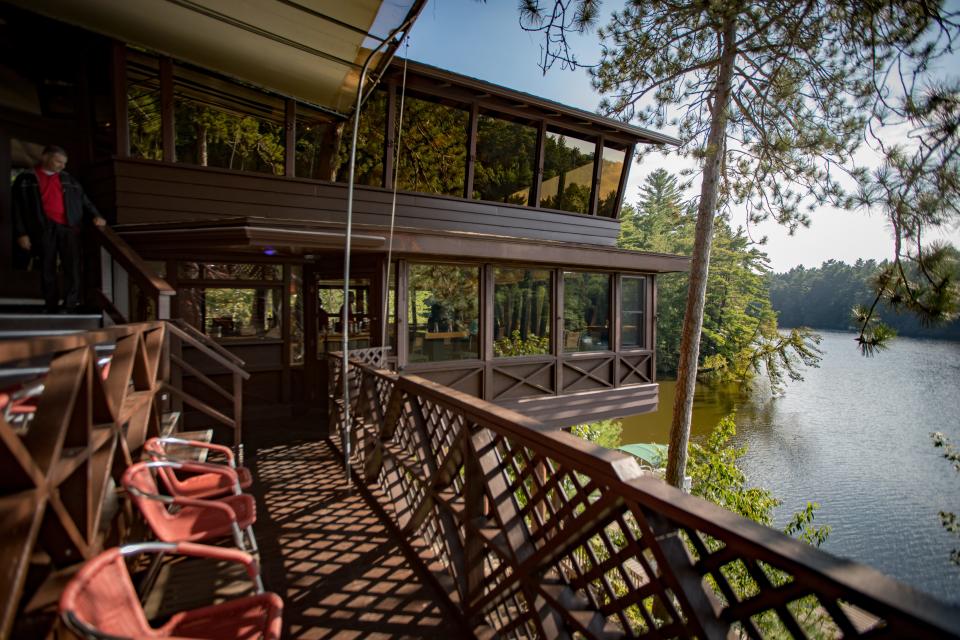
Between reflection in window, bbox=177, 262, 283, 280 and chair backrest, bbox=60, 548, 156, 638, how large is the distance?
20.3 feet

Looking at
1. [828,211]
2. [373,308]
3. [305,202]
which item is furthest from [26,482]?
[828,211]

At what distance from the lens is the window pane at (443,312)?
24.4 ft

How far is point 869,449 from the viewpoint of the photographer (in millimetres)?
21875

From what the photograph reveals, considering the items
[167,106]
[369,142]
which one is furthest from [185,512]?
[369,142]

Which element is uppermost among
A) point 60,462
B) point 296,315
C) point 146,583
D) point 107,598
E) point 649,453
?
point 296,315

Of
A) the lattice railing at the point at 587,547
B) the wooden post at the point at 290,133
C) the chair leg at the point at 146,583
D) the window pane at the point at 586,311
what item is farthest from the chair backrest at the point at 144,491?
the window pane at the point at 586,311

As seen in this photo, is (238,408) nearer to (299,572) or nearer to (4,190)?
(299,572)

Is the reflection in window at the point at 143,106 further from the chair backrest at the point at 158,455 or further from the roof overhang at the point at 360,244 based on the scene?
the chair backrest at the point at 158,455

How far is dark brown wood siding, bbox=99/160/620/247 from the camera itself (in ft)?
19.9

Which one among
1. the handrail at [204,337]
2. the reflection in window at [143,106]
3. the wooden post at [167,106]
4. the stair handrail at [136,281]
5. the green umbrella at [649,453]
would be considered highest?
the reflection in window at [143,106]

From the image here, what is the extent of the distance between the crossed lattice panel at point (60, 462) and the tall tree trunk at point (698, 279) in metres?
7.65

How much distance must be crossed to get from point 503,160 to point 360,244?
4.43 metres

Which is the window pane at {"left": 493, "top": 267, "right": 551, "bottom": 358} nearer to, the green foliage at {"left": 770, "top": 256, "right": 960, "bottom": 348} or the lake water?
the green foliage at {"left": 770, "top": 256, "right": 960, "bottom": 348}

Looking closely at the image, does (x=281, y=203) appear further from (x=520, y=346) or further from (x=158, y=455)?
(x=158, y=455)
